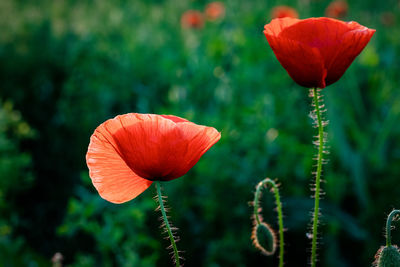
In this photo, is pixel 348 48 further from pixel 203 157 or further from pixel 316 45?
pixel 203 157

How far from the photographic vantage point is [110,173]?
88 centimetres

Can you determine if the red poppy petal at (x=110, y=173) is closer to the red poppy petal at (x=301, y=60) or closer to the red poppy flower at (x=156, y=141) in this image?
the red poppy flower at (x=156, y=141)

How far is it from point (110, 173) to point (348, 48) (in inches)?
18.4

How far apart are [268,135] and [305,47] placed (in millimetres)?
1840

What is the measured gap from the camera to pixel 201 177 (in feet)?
8.06

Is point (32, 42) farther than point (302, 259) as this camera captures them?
Yes

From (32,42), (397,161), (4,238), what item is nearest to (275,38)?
(4,238)

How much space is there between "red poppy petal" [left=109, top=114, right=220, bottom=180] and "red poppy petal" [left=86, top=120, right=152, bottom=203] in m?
0.03

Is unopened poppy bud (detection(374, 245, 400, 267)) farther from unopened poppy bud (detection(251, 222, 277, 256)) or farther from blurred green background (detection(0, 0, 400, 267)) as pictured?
blurred green background (detection(0, 0, 400, 267))

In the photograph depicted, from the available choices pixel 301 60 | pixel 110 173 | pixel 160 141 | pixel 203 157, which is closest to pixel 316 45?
pixel 301 60

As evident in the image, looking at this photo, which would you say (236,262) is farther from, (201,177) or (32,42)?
(32,42)

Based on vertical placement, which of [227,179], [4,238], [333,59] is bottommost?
[4,238]

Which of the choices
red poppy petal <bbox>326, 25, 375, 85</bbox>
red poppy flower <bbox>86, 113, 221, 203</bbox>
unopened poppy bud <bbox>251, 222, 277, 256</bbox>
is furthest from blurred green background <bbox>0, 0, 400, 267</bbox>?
red poppy petal <bbox>326, 25, 375, 85</bbox>

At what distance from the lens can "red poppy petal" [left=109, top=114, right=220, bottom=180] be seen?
792 mm
